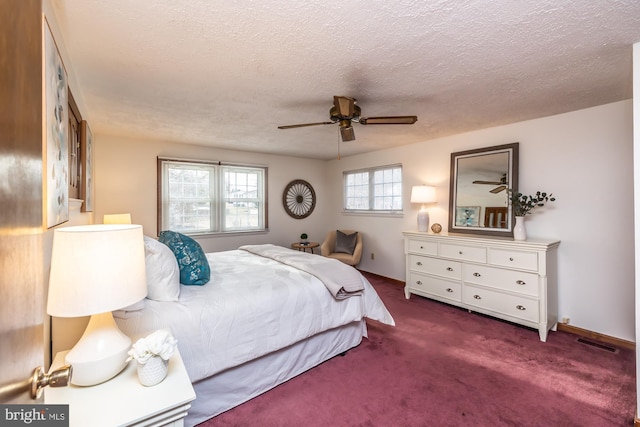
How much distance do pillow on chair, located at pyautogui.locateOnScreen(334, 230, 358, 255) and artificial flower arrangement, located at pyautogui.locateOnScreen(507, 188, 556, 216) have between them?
248cm

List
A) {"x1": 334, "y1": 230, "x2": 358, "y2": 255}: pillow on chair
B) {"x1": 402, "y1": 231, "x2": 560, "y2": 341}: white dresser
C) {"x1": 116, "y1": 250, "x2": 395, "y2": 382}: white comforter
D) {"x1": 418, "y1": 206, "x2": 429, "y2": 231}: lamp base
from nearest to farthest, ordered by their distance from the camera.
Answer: {"x1": 116, "y1": 250, "x2": 395, "y2": 382}: white comforter, {"x1": 402, "y1": 231, "x2": 560, "y2": 341}: white dresser, {"x1": 418, "y1": 206, "x2": 429, "y2": 231}: lamp base, {"x1": 334, "y1": 230, "x2": 358, "y2": 255}: pillow on chair

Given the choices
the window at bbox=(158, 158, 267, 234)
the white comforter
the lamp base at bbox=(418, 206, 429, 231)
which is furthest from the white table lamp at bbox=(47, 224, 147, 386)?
the lamp base at bbox=(418, 206, 429, 231)

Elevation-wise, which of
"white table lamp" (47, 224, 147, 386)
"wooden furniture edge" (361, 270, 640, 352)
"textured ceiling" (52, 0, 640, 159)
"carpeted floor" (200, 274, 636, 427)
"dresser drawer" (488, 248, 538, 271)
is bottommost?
"carpeted floor" (200, 274, 636, 427)

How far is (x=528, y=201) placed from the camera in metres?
3.21

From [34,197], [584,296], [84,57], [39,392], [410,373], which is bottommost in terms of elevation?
[410,373]

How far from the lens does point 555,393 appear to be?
2014 mm

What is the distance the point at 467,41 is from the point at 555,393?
2.40m

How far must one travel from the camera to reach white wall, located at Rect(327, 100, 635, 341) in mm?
2668

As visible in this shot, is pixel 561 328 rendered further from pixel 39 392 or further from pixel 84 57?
pixel 84 57

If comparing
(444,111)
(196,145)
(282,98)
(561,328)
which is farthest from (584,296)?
(196,145)

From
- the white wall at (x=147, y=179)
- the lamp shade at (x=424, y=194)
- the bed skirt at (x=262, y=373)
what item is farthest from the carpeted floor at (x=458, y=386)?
the white wall at (x=147, y=179)

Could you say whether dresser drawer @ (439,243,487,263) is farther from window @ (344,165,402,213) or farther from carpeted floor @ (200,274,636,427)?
window @ (344,165,402,213)

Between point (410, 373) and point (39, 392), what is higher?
point (39, 392)

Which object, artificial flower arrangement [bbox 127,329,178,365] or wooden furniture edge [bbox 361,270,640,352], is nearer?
artificial flower arrangement [bbox 127,329,178,365]
